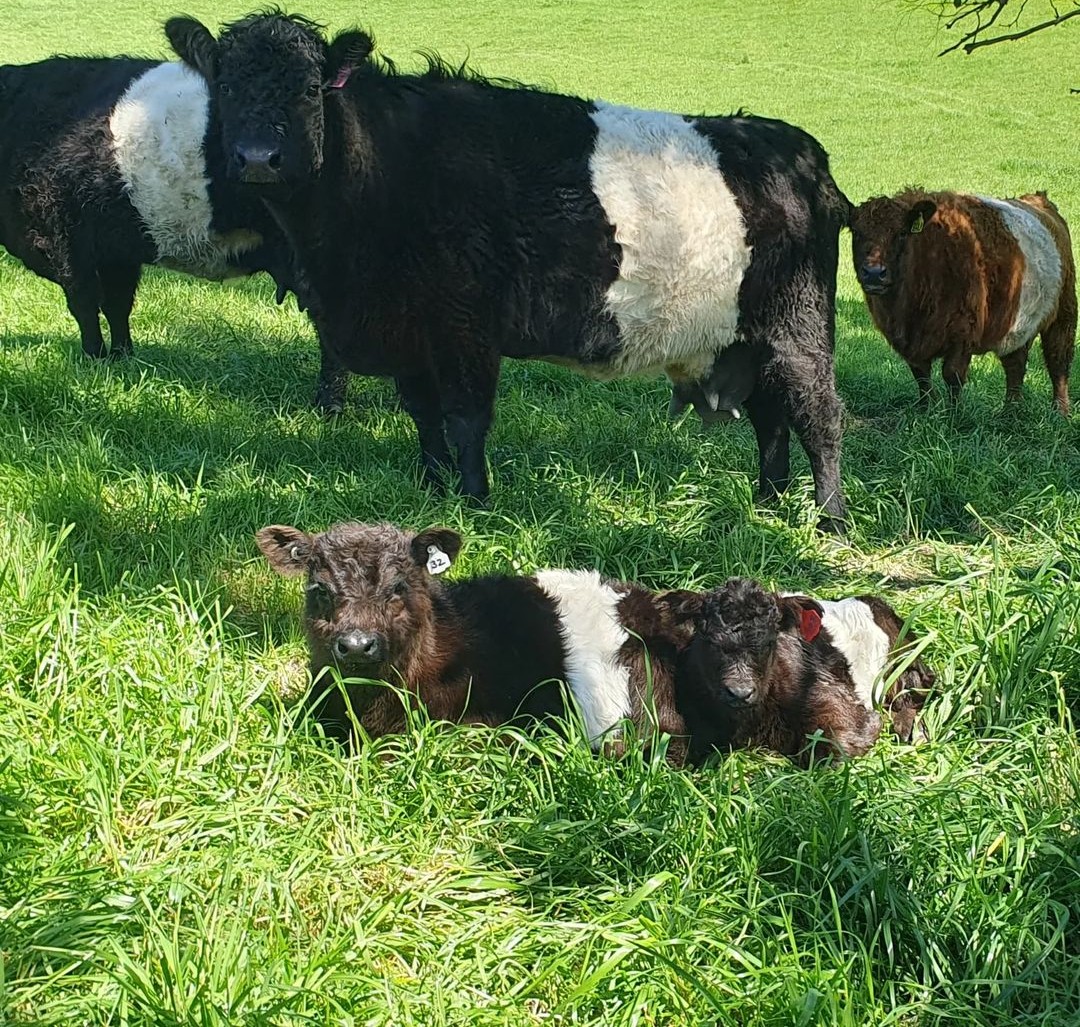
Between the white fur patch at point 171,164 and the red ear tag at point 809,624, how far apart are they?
5.51 m

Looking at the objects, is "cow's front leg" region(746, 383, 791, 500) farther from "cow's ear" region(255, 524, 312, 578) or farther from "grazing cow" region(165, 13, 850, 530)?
"cow's ear" region(255, 524, 312, 578)

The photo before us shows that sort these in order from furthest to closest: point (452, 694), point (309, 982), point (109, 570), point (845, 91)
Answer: point (845, 91) < point (109, 570) < point (452, 694) < point (309, 982)

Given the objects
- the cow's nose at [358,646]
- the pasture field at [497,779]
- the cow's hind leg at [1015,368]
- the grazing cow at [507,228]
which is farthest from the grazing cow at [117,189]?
the cow's hind leg at [1015,368]

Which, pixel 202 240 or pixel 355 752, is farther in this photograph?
pixel 202 240

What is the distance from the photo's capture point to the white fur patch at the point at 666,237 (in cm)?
A: 617

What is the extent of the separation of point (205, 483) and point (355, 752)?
2472 millimetres

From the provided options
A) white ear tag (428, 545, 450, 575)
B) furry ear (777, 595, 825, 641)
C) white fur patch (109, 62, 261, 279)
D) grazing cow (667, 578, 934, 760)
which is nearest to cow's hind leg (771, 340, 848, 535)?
grazing cow (667, 578, 934, 760)

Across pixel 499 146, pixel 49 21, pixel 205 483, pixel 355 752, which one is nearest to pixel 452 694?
pixel 355 752

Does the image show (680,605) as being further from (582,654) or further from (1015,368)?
(1015,368)

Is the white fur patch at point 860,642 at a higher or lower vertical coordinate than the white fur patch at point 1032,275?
lower

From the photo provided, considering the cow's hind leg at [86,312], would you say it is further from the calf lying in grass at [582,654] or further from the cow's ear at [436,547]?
the cow's ear at [436,547]

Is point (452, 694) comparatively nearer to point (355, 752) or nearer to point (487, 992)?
point (355, 752)

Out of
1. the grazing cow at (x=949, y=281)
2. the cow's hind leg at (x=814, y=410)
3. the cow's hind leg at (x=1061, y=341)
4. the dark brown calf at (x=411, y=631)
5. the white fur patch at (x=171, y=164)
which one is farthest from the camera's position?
the cow's hind leg at (x=1061, y=341)

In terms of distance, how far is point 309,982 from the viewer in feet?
8.92
